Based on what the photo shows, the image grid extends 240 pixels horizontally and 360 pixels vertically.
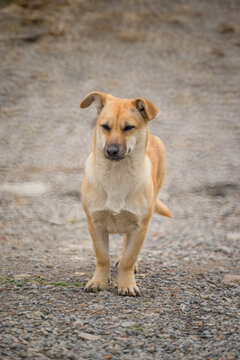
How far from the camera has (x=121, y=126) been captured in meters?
4.66

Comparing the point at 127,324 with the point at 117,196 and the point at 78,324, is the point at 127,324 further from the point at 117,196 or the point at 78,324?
the point at 117,196

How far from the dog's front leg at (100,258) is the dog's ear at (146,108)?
131 centimetres

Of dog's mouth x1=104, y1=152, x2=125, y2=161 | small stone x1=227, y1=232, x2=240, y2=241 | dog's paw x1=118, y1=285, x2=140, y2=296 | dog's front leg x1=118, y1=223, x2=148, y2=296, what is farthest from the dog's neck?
small stone x1=227, y1=232, x2=240, y2=241

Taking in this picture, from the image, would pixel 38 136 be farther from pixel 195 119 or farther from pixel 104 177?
pixel 104 177

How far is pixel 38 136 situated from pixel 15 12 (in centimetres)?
624

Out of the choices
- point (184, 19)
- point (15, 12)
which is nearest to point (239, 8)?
point (184, 19)

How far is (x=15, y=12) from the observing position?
15320mm

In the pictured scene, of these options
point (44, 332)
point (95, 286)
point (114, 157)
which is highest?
point (114, 157)

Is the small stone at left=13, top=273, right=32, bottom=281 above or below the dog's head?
below

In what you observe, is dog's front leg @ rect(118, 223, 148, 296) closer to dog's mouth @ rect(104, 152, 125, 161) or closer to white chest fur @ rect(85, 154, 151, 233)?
white chest fur @ rect(85, 154, 151, 233)

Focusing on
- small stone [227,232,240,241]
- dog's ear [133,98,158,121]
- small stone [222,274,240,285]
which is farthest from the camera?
small stone [227,232,240,241]

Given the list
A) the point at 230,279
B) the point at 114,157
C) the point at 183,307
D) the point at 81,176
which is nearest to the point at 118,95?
the point at 81,176

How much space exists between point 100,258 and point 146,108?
1730 millimetres

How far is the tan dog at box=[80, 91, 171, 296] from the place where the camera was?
471cm
